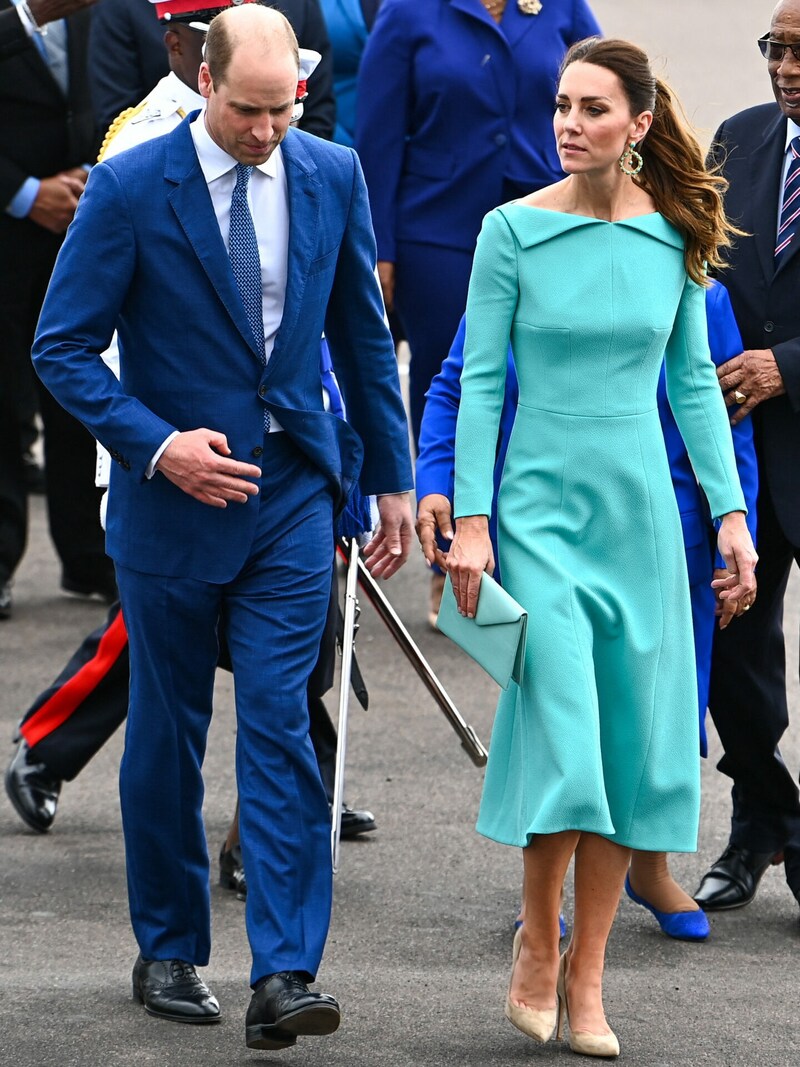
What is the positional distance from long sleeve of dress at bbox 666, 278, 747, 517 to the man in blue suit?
60cm

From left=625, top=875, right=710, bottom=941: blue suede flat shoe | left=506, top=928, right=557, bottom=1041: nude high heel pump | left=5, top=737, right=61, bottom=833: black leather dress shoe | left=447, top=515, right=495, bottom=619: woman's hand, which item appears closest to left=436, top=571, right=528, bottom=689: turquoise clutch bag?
left=447, top=515, right=495, bottom=619: woman's hand

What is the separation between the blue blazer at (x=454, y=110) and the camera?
6.59 meters

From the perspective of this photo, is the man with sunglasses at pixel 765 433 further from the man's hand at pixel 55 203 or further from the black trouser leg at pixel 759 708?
the man's hand at pixel 55 203

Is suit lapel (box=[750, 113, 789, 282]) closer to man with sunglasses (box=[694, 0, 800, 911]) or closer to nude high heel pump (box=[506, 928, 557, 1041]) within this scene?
man with sunglasses (box=[694, 0, 800, 911])

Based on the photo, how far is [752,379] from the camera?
4660 mm

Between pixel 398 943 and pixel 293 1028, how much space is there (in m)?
0.97

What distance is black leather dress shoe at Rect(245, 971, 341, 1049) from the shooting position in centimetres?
379

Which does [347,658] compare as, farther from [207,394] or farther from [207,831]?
[207,831]

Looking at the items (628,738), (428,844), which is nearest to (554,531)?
(628,738)

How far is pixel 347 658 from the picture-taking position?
451cm

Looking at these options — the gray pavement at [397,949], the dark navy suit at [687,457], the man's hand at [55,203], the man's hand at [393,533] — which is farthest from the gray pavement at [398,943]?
the man's hand at [55,203]

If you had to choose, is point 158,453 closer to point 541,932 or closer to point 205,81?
point 205,81

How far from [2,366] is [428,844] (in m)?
2.74

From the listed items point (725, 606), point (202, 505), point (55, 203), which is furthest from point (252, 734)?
point (55, 203)
